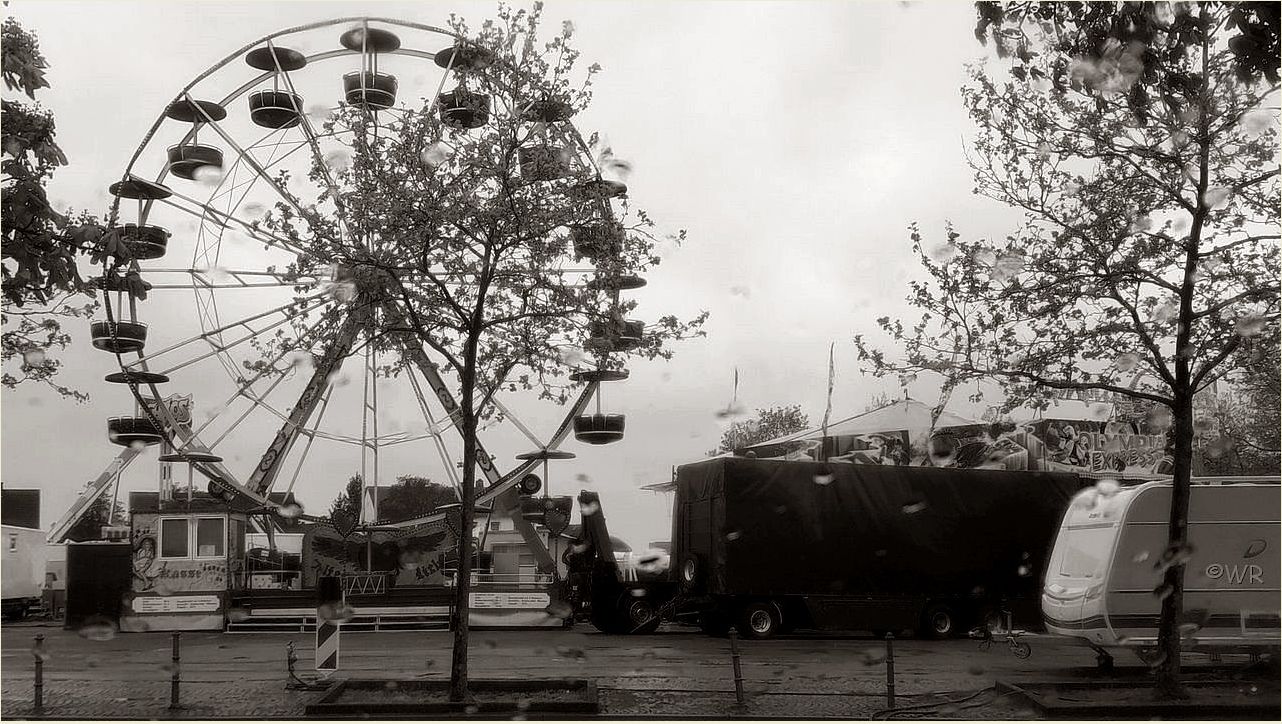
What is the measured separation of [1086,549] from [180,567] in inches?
715

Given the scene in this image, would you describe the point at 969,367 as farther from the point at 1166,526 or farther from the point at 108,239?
the point at 108,239

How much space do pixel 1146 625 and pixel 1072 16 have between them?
373 inches

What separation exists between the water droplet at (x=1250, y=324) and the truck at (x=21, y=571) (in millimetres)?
33829

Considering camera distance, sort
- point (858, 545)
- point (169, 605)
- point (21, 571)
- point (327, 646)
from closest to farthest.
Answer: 1. point (327, 646)
2. point (858, 545)
3. point (169, 605)
4. point (21, 571)

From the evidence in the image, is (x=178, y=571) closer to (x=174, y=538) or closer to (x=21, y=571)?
(x=174, y=538)

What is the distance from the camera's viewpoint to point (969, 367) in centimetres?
1287

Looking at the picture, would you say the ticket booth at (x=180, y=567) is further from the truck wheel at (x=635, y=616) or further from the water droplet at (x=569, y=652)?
the water droplet at (x=569, y=652)

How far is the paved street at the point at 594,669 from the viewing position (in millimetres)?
12352

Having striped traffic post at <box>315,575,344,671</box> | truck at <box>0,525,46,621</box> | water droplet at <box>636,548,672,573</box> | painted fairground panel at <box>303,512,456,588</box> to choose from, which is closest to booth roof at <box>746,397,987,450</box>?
water droplet at <box>636,548,672,573</box>

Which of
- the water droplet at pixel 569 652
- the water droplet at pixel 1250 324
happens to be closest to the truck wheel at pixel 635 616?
the water droplet at pixel 569 652

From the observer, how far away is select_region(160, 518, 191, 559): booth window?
25.5m

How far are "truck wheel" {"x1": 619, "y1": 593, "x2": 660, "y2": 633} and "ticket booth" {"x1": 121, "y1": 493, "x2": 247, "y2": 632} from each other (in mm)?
8534

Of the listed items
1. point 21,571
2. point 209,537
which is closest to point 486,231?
point 209,537

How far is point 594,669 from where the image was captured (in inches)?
631
